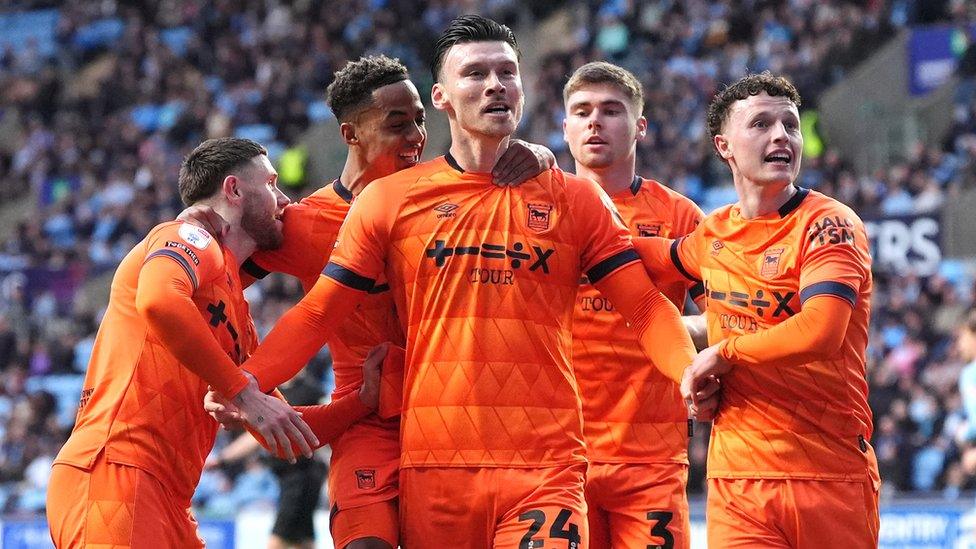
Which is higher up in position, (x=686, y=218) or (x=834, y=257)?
(x=686, y=218)

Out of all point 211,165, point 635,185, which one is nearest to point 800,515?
point 635,185

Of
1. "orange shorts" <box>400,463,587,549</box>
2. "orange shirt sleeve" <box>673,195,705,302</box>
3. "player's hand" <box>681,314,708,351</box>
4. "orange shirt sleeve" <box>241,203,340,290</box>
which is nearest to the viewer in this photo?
"orange shorts" <box>400,463,587,549</box>

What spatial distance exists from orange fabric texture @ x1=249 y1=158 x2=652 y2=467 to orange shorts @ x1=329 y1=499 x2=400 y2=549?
308mm

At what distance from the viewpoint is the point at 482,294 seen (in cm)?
526

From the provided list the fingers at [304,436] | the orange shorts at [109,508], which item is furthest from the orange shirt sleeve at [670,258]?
the orange shorts at [109,508]

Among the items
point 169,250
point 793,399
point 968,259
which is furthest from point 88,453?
point 968,259

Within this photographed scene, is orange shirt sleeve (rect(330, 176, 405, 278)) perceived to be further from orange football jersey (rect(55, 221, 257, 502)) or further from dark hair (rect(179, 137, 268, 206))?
dark hair (rect(179, 137, 268, 206))

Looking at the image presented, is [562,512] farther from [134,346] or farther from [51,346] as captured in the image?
[51,346]

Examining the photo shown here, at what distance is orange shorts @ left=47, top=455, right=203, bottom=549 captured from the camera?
5305 millimetres

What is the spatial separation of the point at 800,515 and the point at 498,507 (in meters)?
1.21

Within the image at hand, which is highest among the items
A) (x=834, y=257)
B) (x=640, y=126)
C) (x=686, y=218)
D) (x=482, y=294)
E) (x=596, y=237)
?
(x=640, y=126)

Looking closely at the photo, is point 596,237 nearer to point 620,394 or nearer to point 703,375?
point 703,375

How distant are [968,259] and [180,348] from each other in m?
13.2

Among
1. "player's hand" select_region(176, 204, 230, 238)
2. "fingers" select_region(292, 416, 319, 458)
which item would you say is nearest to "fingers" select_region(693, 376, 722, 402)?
"fingers" select_region(292, 416, 319, 458)
